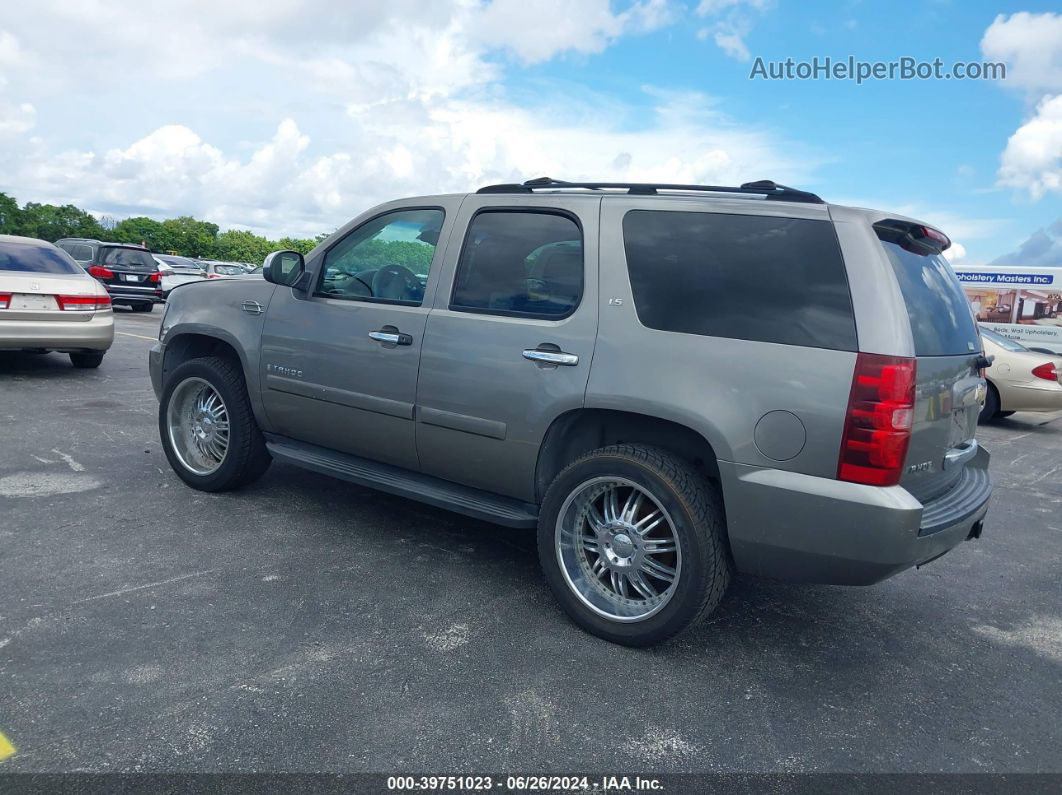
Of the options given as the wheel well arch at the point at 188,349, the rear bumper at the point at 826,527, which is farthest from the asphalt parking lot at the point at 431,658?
the wheel well arch at the point at 188,349

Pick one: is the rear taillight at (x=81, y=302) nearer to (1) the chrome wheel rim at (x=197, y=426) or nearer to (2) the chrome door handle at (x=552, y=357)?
(1) the chrome wheel rim at (x=197, y=426)

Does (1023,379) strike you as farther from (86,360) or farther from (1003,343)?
(86,360)

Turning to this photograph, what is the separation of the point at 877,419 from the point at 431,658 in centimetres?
192

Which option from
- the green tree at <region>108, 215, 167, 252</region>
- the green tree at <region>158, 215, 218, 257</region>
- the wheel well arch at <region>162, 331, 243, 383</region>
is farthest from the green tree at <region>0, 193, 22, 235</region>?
the wheel well arch at <region>162, 331, 243, 383</region>

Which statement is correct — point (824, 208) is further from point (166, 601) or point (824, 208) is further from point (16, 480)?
point (16, 480)

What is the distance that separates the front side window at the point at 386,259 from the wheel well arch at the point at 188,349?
3.51 feet

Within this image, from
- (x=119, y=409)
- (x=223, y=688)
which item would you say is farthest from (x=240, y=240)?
(x=223, y=688)

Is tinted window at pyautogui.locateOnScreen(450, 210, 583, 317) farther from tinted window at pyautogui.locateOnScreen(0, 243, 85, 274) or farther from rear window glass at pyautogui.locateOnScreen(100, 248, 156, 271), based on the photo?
rear window glass at pyautogui.locateOnScreen(100, 248, 156, 271)

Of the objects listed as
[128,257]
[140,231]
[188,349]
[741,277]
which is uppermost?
[140,231]

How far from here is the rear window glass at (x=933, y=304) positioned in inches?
125

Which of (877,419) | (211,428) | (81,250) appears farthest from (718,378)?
(81,250)

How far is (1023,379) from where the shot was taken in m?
10.6

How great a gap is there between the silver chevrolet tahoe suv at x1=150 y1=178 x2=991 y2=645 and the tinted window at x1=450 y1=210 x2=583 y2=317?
0.01 meters

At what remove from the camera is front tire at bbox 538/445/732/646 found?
3232mm
